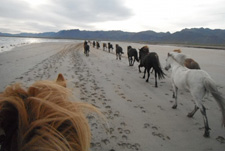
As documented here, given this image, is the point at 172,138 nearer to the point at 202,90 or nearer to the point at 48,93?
the point at 202,90

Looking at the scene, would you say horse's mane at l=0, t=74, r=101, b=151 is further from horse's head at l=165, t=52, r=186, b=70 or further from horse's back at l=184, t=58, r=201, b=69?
horse's back at l=184, t=58, r=201, b=69

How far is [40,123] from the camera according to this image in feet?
2.09

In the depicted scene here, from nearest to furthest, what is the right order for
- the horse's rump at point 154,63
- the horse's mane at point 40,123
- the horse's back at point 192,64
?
the horse's mane at point 40,123 → the horse's back at point 192,64 → the horse's rump at point 154,63

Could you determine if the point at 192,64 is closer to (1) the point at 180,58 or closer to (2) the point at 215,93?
(1) the point at 180,58

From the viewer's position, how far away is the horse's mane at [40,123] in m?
0.61

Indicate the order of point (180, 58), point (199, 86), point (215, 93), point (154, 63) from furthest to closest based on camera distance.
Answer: point (154, 63), point (180, 58), point (199, 86), point (215, 93)

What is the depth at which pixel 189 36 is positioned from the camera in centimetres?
15400

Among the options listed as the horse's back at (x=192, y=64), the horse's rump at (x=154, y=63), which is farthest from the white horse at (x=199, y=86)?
→ the horse's rump at (x=154, y=63)

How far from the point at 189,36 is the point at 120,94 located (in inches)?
7070

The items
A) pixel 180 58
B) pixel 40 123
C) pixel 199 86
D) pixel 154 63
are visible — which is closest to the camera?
pixel 40 123

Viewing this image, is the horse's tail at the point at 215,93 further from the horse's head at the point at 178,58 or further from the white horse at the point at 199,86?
the horse's head at the point at 178,58

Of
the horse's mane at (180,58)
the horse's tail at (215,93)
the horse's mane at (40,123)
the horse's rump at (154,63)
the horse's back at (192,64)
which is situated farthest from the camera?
the horse's rump at (154,63)

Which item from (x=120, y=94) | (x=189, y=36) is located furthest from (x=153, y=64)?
(x=189, y=36)

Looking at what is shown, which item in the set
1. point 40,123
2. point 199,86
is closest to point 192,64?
point 199,86
